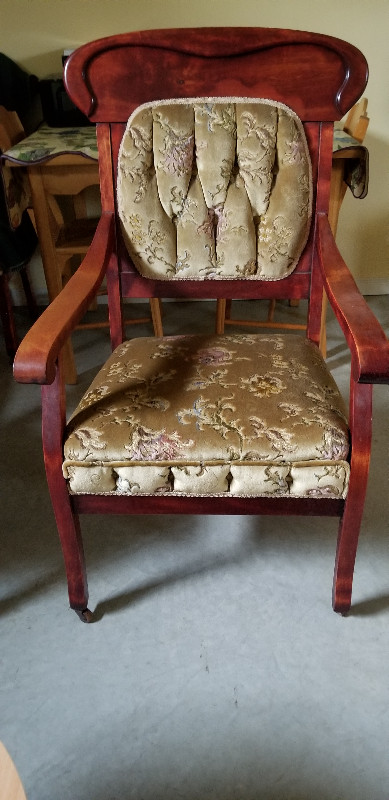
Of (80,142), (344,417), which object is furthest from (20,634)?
(80,142)

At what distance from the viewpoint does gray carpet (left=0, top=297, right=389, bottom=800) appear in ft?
3.17

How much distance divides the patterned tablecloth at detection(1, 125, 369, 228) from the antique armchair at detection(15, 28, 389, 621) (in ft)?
1.69

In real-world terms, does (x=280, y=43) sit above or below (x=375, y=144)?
above

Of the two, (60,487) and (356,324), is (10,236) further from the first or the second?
(356,324)

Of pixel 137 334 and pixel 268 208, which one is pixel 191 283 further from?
pixel 137 334

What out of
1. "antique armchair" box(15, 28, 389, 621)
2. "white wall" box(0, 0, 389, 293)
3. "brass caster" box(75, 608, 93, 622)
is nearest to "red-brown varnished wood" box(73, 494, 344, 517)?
"antique armchair" box(15, 28, 389, 621)

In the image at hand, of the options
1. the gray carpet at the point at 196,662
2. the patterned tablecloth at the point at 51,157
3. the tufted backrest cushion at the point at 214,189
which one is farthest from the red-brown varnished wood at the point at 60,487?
the patterned tablecloth at the point at 51,157

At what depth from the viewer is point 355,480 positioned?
3.29ft

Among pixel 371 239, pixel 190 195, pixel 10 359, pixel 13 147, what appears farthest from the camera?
pixel 371 239

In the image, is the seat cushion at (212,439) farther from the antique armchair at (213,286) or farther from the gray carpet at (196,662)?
the gray carpet at (196,662)

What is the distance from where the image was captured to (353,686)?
1.08m

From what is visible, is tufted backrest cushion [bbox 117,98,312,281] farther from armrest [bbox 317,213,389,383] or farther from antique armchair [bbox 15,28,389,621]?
armrest [bbox 317,213,389,383]

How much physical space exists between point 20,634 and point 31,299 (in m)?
1.59

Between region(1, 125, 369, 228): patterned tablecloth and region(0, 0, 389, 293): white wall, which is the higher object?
region(0, 0, 389, 293): white wall
